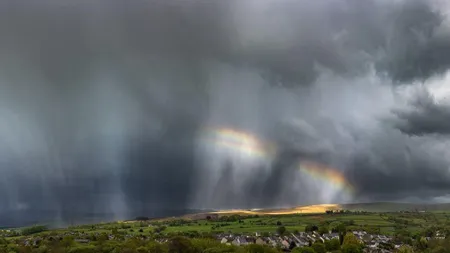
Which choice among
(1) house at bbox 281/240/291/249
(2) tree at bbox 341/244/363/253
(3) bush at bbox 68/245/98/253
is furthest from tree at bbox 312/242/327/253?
(3) bush at bbox 68/245/98/253

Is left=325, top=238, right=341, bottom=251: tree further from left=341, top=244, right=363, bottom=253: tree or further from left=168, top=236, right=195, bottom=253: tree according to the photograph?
left=168, top=236, right=195, bottom=253: tree

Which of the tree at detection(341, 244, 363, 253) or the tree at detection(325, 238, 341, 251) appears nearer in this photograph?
the tree at detection(341, 244, 363, 253)

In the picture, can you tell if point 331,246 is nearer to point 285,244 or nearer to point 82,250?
point 285,244

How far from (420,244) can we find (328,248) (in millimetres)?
35672

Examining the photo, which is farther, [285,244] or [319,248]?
[285,244]

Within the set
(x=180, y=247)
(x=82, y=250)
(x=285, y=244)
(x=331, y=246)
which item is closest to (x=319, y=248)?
(x=331, y=246)

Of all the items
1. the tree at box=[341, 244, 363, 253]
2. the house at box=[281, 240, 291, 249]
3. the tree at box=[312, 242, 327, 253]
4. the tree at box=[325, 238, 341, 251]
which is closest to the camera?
the tree at box=[341, 244, 363, 253]

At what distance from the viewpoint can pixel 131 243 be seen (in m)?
90.4

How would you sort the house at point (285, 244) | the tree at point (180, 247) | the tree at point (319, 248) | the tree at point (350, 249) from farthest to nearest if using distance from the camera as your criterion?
the house at point (285, 244)
the tree at point (319, 248)
the tree at point (350, 249)
the tree at point (180, 247)

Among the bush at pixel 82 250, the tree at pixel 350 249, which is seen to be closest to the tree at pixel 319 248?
the tree at pixel 350 249

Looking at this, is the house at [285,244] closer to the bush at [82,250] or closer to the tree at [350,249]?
the tree at [350,249]

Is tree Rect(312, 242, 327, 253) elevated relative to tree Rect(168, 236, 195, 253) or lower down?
lower down

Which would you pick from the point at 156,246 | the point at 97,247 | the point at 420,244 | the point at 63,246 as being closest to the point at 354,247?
the point at 420,244

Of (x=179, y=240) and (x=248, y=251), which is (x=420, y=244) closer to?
(x=248, y=251)
